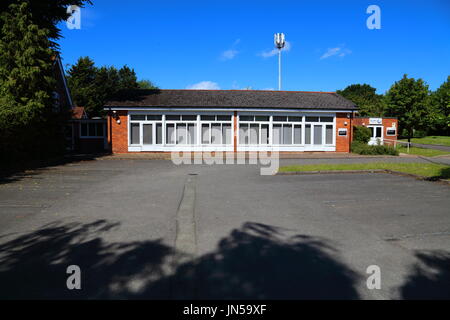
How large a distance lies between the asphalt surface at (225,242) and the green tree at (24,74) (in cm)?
667

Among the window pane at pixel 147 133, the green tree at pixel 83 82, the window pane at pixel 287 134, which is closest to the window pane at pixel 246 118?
the window pane at pixel 287 134

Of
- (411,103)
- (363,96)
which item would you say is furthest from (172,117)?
(363,96)

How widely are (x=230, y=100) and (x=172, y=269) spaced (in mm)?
22090

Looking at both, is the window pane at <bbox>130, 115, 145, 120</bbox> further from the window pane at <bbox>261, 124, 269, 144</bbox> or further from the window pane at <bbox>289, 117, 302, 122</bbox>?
the window pane at <bbox>289, 117, 302, 122</bbox>

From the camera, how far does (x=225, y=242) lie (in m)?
4.78

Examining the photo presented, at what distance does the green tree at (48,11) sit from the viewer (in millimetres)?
15883

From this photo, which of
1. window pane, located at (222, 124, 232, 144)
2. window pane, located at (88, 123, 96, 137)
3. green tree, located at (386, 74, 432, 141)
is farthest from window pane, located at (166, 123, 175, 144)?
green tree, located at (386, 74, 432, 141)

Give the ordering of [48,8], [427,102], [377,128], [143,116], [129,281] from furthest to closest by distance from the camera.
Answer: [427,102] → [377,128] → [143,116] → [48,8] → [129,281]

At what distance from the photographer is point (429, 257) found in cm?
419

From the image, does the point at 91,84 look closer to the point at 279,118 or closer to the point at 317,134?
the point at 279,118
